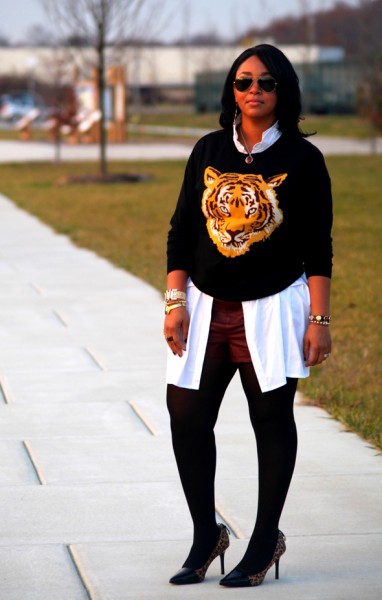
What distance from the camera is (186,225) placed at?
4.17 m

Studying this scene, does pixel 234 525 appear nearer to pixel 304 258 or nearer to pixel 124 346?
pixel 304 258

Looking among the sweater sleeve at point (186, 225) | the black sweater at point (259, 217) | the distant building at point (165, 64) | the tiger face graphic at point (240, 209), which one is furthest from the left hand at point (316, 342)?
the distant building at point (165, 64)

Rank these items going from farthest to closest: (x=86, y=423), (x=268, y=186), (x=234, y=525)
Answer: (x=86, y=423), (x=234, y=525), (x=268, y=186)

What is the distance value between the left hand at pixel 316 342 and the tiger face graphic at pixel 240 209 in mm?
328

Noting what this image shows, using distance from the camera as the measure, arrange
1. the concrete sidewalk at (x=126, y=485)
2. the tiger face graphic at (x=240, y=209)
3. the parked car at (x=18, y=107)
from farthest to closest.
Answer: the parked car at (x=18, y=107) → the concrete sidewalk at (x=126, y=485) → the tiger face graphic at (x=240, y=209)

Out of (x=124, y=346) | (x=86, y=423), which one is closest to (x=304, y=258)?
(x=86, y=423)

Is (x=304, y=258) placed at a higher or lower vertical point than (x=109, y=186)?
higher

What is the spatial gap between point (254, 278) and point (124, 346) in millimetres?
4599

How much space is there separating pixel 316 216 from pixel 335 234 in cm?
1157

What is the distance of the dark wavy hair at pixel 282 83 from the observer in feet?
13.2

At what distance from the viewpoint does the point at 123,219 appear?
1731 cm

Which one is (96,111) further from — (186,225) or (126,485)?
(186,225)

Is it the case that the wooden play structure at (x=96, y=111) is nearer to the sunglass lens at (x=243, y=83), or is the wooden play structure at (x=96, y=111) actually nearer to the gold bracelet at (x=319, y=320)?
the sunglass lens at (x=243, y=83)

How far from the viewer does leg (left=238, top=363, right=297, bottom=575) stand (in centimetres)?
406
